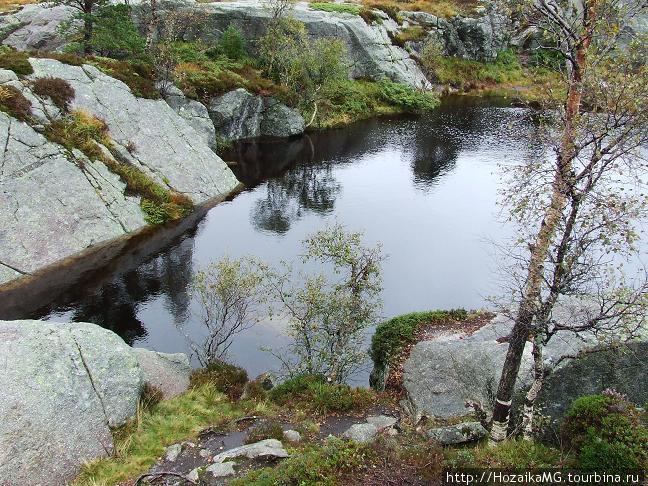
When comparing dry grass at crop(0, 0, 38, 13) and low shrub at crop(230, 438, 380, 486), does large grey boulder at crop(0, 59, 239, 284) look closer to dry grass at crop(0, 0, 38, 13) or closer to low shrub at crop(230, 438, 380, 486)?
low shrub at crop(230, 438, 380, 486)

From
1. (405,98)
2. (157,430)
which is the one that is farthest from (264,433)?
(405,98)

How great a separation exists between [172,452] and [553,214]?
43.7 ft

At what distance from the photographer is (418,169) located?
161 ft

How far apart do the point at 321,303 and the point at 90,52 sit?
4001 centimetres

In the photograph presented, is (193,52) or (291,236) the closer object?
(291,236)

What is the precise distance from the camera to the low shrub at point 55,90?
36938mm

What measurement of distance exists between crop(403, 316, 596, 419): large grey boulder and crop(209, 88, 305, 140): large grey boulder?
1568 inches

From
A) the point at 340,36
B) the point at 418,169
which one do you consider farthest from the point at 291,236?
the point at 340,36

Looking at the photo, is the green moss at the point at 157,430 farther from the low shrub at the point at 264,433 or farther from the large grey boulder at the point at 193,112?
the large grey boulder at the point at 193,112

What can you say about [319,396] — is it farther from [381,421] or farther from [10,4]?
[10,4]

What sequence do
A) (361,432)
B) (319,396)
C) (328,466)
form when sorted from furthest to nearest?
(319,396)
(361,432)
(328,466)

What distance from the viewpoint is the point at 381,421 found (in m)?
18.9

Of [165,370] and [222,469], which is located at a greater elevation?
[222,469]

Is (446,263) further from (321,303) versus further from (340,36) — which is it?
(340,36)
